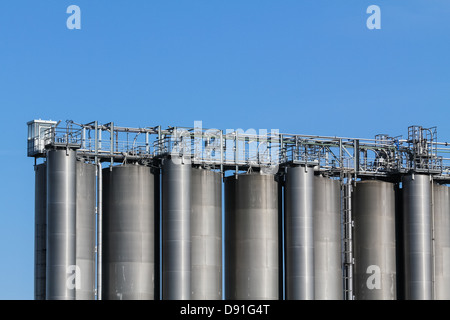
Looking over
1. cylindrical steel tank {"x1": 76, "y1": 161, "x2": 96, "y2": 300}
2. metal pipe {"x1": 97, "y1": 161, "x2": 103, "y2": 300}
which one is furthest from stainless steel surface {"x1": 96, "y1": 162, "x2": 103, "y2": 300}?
cylindrical steel tank {"x1": 76, "y1": 161, "x2": 96, "y2": 300}

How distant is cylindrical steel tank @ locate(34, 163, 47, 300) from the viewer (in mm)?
101312

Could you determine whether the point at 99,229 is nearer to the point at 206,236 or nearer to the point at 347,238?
the point at 206,236

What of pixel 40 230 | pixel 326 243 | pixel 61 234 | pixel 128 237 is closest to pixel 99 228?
pixel 128 237

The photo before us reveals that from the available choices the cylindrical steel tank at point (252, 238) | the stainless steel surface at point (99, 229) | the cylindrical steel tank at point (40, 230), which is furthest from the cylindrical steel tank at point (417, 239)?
the cylindrical steel tank at point (40, 230)

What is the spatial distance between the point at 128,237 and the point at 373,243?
25131mm

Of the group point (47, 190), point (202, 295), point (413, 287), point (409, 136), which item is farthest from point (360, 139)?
point (47, 190)

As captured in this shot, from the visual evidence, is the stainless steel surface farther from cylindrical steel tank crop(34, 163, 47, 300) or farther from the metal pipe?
cylindrical steel tank crop(34, 163, 47, 300)

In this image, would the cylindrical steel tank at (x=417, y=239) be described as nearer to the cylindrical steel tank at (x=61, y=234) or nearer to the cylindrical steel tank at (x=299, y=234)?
the cylindrical steel tank at (x=299, y=234)

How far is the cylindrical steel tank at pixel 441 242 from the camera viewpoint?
118375mm

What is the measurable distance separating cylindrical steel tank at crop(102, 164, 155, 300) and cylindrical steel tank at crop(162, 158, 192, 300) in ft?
4.21

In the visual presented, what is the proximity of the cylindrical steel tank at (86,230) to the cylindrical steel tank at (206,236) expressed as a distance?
341 inches

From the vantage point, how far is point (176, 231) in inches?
4065

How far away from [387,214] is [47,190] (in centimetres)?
3376
